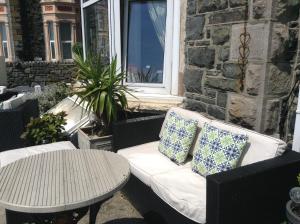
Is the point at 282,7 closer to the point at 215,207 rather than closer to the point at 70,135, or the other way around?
the point at 215,207

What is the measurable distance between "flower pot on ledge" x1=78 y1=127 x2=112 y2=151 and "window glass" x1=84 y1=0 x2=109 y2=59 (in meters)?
1.27

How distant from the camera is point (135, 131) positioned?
2.85 m

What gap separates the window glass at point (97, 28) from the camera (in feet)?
13.7

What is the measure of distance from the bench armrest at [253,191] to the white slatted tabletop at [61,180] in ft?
1.91

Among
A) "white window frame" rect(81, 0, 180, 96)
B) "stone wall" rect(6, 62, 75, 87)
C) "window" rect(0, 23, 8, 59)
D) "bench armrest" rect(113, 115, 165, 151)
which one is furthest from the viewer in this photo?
"window" rect(0, 23, 8, 59)

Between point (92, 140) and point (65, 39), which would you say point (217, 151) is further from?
point (65, 39)

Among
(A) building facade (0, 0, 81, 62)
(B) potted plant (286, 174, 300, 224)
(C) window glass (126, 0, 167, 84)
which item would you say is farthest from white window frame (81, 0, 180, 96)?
(A) building facade (0, 0, 81, 62)

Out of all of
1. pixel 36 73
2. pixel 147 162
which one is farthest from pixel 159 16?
pixel 36 73

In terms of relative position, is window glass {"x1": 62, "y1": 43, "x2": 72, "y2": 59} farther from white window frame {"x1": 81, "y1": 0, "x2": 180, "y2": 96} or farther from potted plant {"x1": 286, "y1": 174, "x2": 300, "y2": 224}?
potted plant {"x1": 286, "y1": 174, "x2": 300, "y2": 224}

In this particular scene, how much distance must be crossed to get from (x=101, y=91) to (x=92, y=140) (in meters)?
0.57

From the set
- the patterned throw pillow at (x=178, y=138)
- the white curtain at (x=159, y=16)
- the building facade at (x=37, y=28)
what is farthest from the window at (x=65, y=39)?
the patterned throw pillow at (x=178, y=138)

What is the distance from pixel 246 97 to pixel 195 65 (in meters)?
0.81

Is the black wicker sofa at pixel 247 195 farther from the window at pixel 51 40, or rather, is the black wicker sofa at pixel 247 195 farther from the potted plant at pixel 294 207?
the window at pixel 51 40

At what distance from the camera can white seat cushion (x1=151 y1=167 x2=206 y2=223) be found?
5.85 ft
